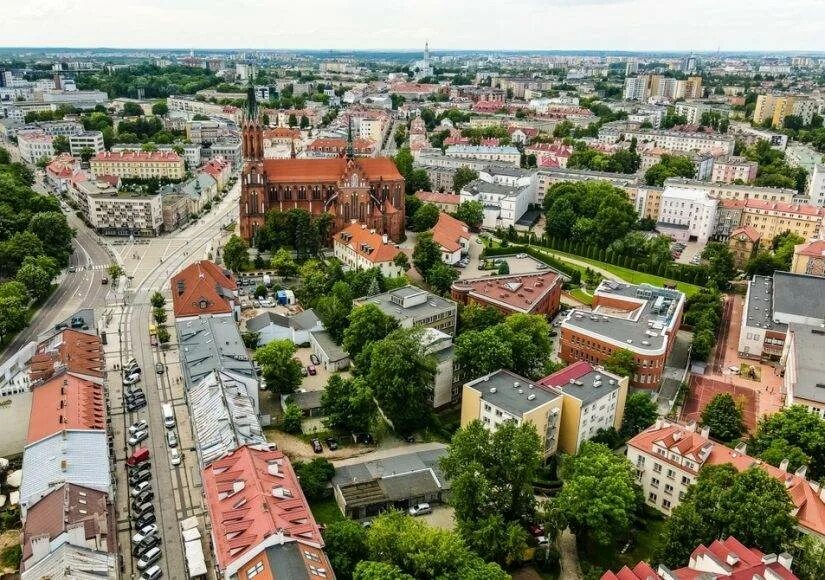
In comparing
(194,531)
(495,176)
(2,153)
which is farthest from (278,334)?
(2,153)

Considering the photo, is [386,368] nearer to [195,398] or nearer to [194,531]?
[195,398]

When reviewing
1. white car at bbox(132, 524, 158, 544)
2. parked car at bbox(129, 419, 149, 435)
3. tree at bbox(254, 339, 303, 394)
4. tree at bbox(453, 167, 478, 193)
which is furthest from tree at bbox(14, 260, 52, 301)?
tree at bbox(453, 167, 478, 193)

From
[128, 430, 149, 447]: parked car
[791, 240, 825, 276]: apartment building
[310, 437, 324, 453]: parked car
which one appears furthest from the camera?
[791, 240, 825, 276]: apartment building

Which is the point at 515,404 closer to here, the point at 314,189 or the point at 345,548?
the point at 345,548

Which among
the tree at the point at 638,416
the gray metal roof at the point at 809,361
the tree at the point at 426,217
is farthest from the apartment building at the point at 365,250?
the gray metal roof at the point at 809,361

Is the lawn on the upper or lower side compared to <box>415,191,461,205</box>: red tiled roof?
lower

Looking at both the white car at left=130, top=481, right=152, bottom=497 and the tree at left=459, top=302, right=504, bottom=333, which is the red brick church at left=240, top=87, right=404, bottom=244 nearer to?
the tree at left=459, top=302, right=504, bottom=333

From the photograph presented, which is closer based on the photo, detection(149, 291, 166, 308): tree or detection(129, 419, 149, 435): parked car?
detection(129, 419, 149, 435): parked car
